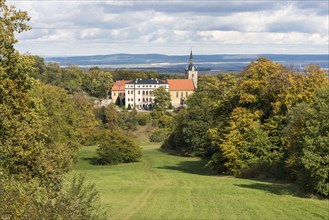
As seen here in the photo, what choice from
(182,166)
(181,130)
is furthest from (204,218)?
(181,130)

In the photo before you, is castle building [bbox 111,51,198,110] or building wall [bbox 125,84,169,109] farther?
castle building [bbox 111,51,198,110]

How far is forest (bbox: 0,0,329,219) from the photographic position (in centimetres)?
1522

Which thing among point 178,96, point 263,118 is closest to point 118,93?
point 178,96

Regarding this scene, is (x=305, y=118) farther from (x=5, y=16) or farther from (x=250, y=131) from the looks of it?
(x=5, y=16)

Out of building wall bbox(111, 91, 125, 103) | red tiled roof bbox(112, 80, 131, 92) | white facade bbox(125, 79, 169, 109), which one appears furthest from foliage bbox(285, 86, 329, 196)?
building wall bbox(111, 91, 125, 103)

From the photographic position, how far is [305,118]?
28.7 metres

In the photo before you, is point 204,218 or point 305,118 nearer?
point 204,218

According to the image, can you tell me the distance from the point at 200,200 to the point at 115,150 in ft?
103

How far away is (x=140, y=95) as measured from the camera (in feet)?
490

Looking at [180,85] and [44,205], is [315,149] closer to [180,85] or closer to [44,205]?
[44,205]

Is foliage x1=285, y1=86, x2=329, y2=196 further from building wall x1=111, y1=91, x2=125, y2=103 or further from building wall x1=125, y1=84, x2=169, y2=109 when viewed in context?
building wall x1=111, y1=91, x2=125, y2=103

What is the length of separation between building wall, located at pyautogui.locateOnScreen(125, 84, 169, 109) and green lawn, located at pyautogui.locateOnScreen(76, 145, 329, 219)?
111 meters

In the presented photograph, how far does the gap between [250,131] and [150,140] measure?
53239mm

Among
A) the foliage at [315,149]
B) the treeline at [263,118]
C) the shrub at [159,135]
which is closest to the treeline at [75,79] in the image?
the shrub at [159,135]
